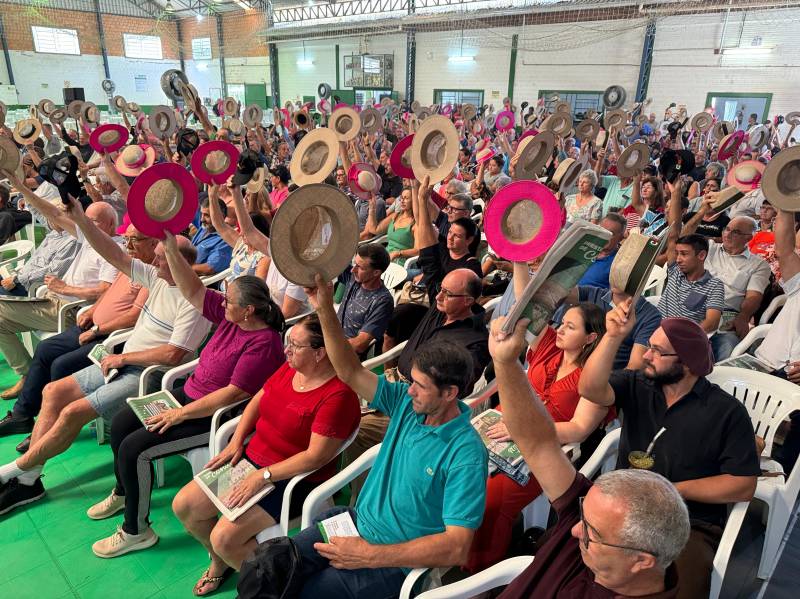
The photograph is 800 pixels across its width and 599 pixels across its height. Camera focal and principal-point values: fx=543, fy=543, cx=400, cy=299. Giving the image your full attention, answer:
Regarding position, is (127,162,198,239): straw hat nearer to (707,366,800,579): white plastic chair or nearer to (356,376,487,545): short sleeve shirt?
(356,376,487,545): short sleeve shirt

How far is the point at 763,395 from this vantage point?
2.72m

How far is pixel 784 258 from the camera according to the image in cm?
337

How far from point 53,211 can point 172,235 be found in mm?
1817

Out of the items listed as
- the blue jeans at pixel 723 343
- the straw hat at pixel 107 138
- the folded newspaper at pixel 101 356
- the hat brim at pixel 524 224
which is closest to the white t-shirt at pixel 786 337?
the blue jeans at pixel 723 343

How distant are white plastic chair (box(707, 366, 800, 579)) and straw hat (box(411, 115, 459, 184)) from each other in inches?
78.6

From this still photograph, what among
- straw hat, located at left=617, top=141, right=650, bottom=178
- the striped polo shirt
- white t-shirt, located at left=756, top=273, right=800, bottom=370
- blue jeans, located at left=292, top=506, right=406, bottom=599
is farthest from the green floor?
straw hat, located at left=617, top=141, right=650, bottom=178

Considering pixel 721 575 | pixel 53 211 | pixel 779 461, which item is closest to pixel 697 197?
pixel 779 461

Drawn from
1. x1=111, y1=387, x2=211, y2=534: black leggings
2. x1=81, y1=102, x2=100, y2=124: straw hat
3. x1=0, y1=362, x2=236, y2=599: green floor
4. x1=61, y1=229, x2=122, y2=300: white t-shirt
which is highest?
x1=81, y1=102, x2=100, y2=124: straw hat

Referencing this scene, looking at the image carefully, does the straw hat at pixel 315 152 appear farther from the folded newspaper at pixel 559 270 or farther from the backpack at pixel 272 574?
the folded newspaper at pixel 559 270

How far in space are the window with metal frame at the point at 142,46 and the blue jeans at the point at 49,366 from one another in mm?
25968

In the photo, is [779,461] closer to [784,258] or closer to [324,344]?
[784,258]

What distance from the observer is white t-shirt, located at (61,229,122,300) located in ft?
12.9

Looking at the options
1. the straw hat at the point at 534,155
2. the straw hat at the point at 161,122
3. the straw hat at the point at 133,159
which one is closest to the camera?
the straw hat at the point at 534,155

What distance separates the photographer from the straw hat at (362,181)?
568cm
